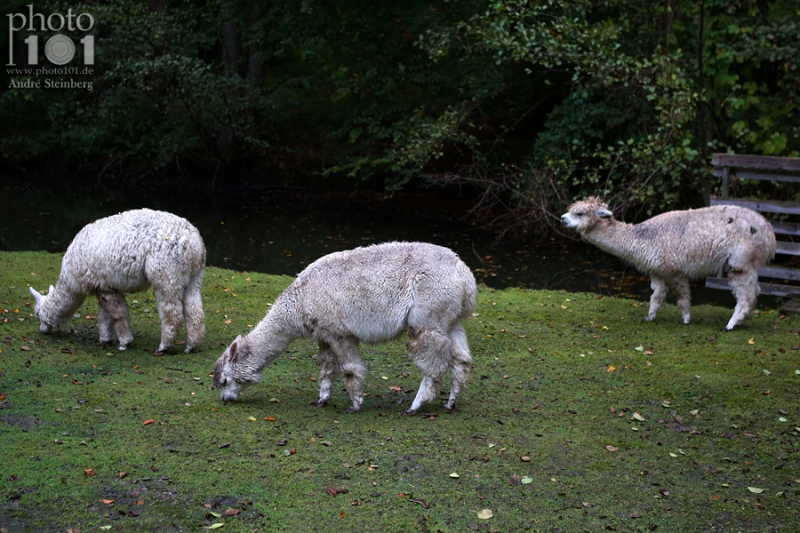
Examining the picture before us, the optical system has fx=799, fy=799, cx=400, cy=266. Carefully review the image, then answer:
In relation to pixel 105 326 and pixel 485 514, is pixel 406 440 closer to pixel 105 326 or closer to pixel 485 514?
pixel 485 514

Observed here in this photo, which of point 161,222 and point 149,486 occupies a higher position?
point 161,222

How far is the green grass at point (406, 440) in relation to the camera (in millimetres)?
5383

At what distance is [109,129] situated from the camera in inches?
1091

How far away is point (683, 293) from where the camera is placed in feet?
35.9

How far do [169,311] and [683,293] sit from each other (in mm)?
6783

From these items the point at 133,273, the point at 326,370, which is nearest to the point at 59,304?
the point at 133,273

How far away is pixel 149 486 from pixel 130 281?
3.73m

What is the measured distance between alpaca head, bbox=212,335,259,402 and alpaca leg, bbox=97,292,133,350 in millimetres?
2118

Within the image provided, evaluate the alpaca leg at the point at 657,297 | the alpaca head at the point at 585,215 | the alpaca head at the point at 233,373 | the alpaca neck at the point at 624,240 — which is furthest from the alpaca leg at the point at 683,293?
the alpaca head at the point at 233,373

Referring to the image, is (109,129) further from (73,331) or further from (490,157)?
(73,331)

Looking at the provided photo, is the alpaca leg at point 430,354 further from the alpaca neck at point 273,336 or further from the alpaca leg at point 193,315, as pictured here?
the alpaca leg at point 193,315

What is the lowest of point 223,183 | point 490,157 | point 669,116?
point 223,183

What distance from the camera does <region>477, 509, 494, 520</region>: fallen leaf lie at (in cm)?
537

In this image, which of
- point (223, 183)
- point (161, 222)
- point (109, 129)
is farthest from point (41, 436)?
point (109, 129)
